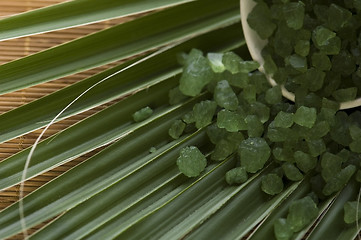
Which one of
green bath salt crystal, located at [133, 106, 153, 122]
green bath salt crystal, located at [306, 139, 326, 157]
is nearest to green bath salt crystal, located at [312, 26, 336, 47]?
green bath salt crystal, located at [306, 139, 326, 157]

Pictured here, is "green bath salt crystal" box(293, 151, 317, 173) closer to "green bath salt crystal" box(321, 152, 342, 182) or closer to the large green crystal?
"green bath salt crystal" box(321, 152, 342, 182)

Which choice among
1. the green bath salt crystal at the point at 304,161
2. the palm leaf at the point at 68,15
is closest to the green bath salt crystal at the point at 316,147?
the green bath salt crystal at the point at 304,161

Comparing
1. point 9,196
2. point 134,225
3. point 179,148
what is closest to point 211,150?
point 179,148

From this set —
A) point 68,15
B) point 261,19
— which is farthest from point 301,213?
point 68,15

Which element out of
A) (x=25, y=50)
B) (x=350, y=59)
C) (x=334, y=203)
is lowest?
(x=334, y=203)

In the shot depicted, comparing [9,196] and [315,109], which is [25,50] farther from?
[315,109]

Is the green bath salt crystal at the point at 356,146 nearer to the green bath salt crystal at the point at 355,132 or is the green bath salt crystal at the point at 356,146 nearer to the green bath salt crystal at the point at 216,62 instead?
the green bath salt crystal at the point at 355,132
